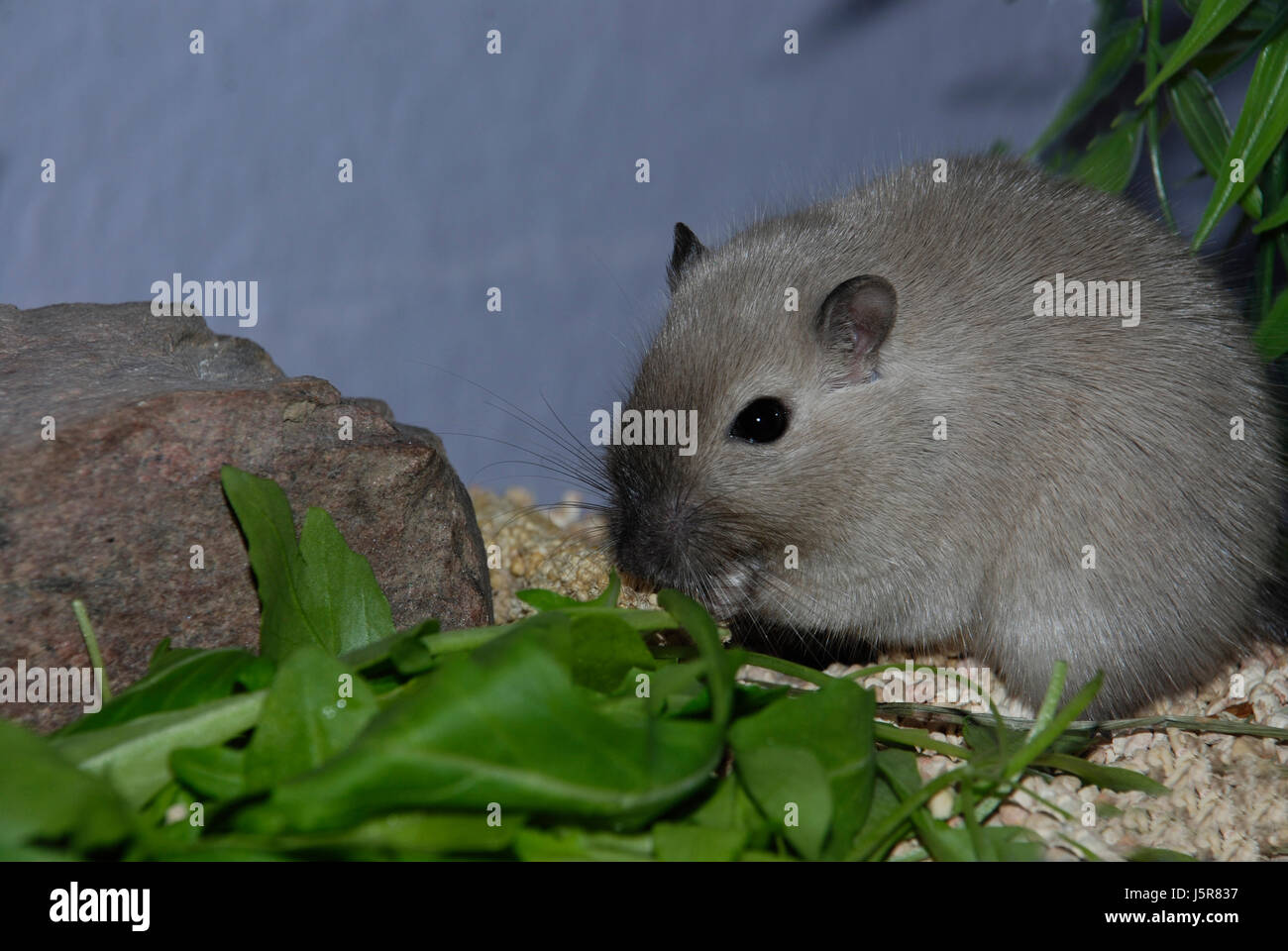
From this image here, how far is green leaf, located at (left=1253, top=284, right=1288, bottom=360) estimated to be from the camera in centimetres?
316

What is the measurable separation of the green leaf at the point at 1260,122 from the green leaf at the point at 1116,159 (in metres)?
0.55

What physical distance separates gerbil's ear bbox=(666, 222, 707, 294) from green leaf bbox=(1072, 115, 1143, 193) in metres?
1.49

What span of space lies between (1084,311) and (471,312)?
8.76 ft

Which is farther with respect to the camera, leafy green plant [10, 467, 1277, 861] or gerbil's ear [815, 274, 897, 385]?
gerbil's ear [815, 274, 897, 385]

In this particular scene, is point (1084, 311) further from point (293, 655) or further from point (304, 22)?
point (304, 22)

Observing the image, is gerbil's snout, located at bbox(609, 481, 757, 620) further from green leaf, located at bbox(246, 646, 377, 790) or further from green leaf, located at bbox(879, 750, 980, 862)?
green leaf, located at bbox(246, 646, 377, 790)

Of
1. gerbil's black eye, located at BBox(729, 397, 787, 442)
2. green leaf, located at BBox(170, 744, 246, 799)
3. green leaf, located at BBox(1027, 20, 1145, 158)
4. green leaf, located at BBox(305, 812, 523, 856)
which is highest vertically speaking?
green leaf, located at BBox(1027, 20, 1145, 158)

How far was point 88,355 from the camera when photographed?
8.67 ft

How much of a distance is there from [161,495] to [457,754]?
44.0 inches

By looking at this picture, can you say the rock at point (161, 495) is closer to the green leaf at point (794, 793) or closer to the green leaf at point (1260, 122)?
the green leaf at point (794, 793)

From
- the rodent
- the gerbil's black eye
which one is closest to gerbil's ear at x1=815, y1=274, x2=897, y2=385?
the rodent

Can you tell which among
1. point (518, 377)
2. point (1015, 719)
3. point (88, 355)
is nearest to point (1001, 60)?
point (518, 377)

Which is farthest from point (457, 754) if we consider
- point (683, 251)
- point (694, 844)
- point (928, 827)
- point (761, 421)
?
point (683, 251)

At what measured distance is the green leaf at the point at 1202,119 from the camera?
334 centimetres
